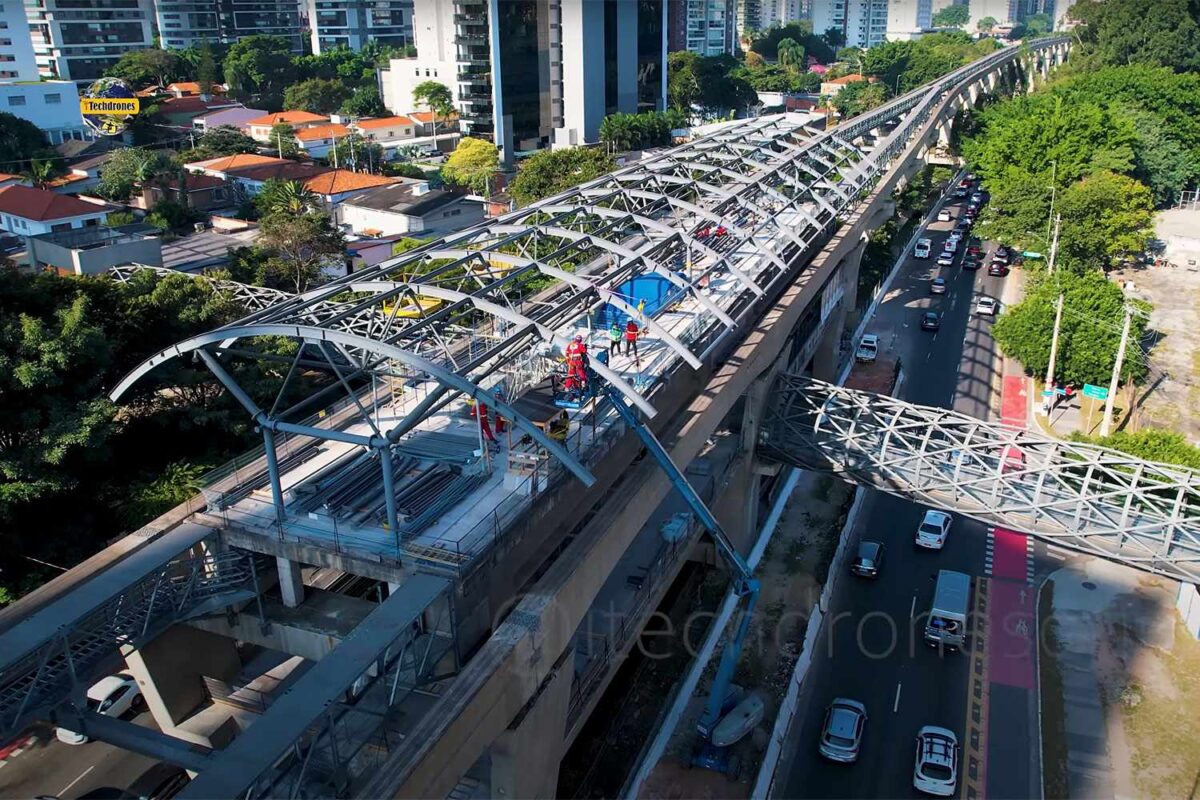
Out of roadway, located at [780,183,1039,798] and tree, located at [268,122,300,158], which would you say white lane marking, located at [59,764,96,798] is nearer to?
roadway, located at [780,183,1039,798]

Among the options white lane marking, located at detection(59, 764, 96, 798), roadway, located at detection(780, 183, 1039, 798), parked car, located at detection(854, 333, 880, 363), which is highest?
parked car, located at detection(854, 333, 880, 363)

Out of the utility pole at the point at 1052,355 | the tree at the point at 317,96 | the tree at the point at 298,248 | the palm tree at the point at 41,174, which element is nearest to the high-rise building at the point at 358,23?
the tree at the point at 317,96

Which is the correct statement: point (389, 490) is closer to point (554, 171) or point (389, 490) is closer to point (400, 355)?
point (400, 355)

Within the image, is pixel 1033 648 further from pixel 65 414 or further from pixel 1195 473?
pixel 65 414

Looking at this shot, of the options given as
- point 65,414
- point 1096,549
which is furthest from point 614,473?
point 65,414

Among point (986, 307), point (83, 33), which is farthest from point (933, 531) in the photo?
point (83, 33)

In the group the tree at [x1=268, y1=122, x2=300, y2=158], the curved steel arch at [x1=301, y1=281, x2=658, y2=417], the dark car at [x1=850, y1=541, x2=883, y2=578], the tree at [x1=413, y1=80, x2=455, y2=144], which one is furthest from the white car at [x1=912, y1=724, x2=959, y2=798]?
the tree at [x1=413, y1=80, x2=455, y2=144]

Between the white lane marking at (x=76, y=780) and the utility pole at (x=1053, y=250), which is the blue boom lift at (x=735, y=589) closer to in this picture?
the white lane marking at (x=76, y=780)
